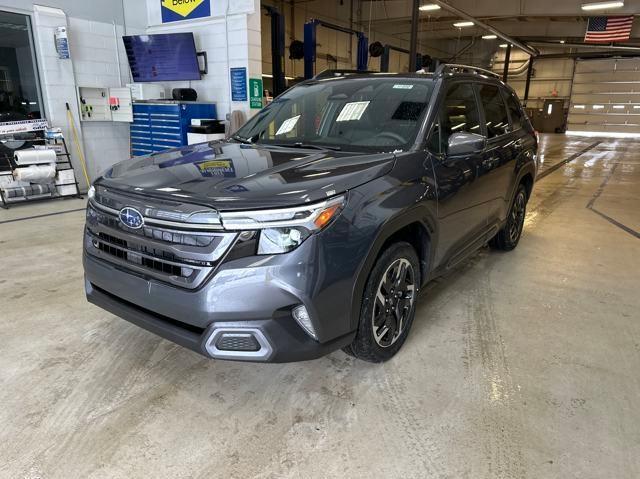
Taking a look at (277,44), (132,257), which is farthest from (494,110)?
(277,44)

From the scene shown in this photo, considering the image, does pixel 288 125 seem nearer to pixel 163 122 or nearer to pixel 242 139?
pixel 242 139

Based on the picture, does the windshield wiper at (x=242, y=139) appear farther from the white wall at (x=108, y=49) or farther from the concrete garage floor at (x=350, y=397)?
the white wall at (x=108, y=49)

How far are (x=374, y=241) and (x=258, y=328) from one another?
0.63 meters

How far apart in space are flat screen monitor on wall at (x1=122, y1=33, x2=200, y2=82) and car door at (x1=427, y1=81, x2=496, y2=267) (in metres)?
5.30

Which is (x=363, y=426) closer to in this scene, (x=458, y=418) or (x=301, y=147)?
(x=458, y=418)

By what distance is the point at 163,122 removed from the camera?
7.20 metres

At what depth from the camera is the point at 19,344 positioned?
2.63m

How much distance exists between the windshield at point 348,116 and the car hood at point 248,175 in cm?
21

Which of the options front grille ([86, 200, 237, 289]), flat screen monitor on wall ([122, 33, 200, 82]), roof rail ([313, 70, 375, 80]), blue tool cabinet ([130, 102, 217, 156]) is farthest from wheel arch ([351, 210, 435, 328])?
flat screen monitor on wall ([122, 33, 200, 82])

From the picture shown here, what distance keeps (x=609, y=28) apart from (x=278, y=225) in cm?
1692

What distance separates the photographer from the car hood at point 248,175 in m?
1.78

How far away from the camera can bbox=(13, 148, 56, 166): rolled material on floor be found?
6.07m

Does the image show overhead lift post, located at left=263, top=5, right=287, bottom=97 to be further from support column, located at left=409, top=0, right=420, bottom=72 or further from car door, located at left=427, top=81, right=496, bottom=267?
car door, located at left=427, top=81, right=496, bottom=267

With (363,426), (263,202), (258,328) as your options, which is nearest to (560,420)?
(363,426)
